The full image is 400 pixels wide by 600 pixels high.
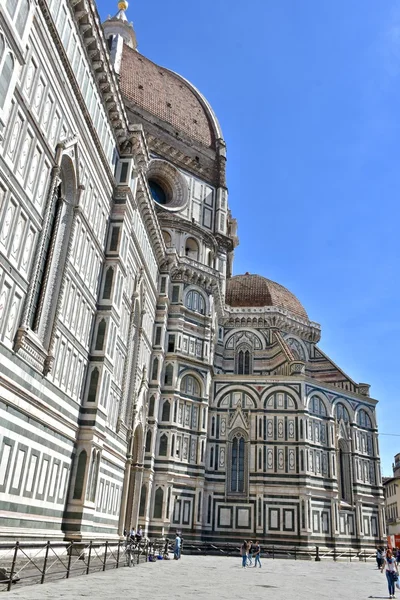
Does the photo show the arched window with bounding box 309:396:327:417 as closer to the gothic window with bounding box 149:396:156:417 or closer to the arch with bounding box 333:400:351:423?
the arch with bounding box 333:400:351:423

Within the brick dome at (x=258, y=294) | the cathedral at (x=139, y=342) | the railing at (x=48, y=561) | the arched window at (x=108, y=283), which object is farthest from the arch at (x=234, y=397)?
the arched window at (x=108, y=283)

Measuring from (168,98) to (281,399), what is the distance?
976 inches

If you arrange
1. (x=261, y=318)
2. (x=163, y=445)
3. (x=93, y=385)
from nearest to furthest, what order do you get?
(x=93, y=385)
(x=163, y=445)
(x=261, y=318)

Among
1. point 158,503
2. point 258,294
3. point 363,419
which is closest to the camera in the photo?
point 158,503

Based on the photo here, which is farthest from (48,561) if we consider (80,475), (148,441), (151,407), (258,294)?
(258,294)

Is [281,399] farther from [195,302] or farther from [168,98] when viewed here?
[168,98]

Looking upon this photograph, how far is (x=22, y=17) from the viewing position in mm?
13102

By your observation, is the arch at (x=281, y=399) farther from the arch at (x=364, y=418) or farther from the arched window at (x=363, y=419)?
the arched window at (x=363, y=419)

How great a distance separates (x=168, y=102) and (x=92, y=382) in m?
29.6

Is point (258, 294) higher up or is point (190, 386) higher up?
point (258, 294)

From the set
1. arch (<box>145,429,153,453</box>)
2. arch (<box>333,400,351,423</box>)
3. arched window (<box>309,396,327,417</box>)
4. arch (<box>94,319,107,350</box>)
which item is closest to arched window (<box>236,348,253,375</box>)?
arched window (<box>309,396,327,417</box>)

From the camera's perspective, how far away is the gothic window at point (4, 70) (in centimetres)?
1195

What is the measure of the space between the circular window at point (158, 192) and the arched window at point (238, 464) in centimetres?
1657

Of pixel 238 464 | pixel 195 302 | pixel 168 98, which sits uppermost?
pixel 168 98
